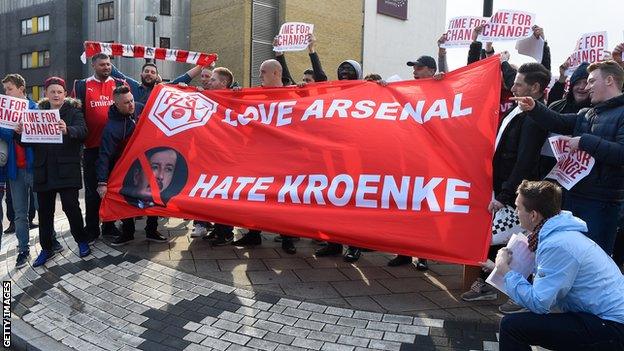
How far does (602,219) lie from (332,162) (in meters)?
2.26

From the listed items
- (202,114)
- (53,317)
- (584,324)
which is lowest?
(53,317)

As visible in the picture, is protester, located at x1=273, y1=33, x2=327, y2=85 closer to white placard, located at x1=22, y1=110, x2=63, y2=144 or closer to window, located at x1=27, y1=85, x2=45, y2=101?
white placard, located at x1=22, y1=110, x2=63, y2=144

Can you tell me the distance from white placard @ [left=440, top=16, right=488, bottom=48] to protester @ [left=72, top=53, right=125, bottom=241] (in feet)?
14.2

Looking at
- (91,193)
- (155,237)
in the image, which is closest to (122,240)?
(155,237)

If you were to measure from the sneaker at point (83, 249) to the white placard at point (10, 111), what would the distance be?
1428mm

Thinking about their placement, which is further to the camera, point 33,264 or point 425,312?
point 33,264

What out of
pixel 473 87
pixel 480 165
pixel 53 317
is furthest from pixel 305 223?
pixel 53 317

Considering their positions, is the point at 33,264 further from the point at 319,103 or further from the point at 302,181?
the point at 319,103

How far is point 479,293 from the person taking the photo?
445 cm

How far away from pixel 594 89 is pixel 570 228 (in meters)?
1.53

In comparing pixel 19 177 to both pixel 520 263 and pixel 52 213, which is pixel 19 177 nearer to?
pixel 52 213

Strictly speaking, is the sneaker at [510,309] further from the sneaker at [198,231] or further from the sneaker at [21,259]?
the sneaker at [21,259]

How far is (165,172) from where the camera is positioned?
5508 millimetres

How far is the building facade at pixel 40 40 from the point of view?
1496 inches
